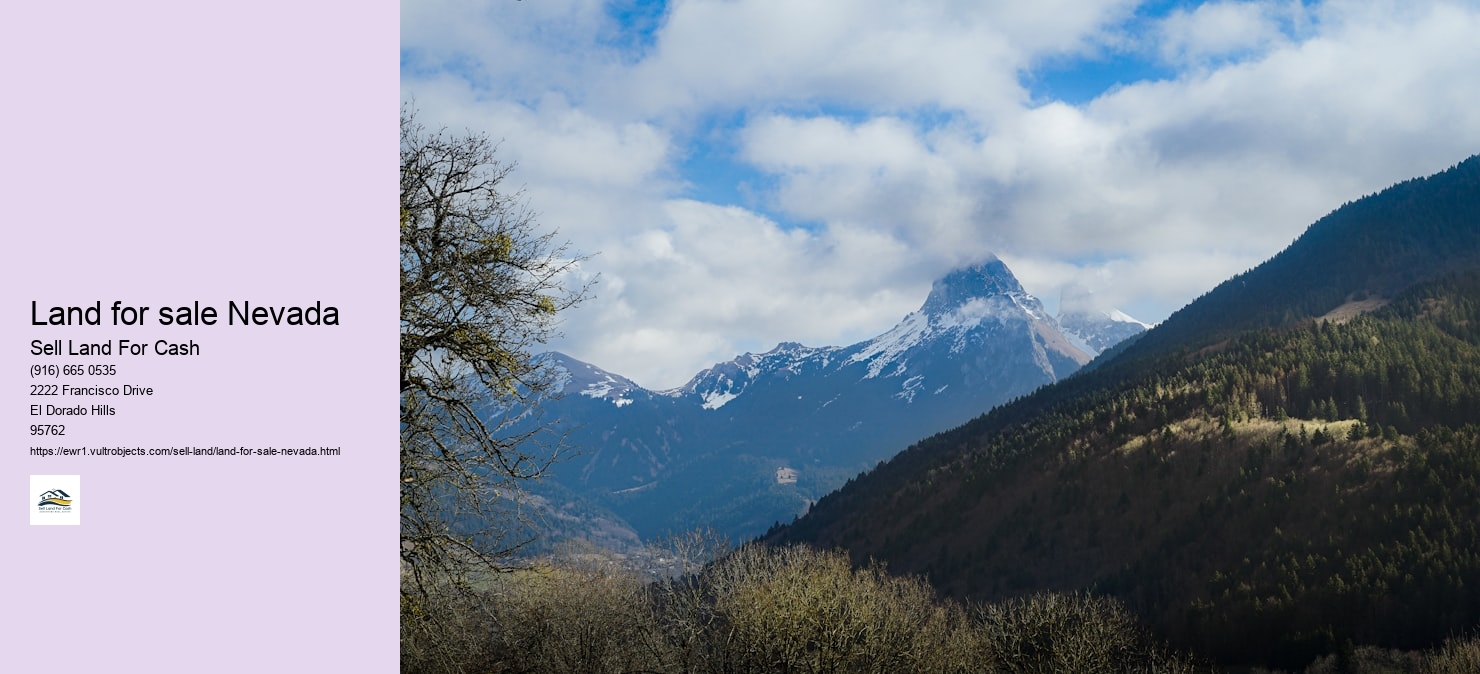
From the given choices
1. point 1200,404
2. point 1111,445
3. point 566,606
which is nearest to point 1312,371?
point 1200,404

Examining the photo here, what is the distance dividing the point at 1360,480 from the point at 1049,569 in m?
45.1

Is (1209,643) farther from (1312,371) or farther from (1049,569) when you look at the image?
(1312,371)

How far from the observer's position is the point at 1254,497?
124938 millimetres

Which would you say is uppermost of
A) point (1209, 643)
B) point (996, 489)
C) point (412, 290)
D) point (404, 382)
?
point (412, 290)

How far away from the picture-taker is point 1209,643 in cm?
9956
